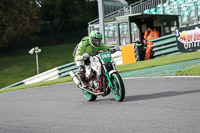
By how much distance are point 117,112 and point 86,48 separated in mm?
2330

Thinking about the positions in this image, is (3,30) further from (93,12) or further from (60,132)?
(60,132)

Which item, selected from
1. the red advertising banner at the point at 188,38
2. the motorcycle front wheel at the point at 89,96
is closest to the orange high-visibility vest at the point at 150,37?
the red advertising banner at the point at 188,38

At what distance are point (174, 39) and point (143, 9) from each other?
7.37 m

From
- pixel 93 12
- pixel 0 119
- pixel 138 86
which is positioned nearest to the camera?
pixel 0 119

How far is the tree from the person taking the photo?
43.9m

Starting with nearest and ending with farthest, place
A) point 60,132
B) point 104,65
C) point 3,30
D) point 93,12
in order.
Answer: point 60,132 < point 104,65 < point 3,30 < point 93,12

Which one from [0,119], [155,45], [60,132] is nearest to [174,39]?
[155,45]

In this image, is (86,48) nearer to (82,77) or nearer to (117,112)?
(82,77)

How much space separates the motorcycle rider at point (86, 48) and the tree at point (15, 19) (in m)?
35.2

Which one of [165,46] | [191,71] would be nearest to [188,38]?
[165,46]

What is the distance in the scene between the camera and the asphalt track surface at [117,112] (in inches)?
243

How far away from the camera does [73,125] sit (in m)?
6.68

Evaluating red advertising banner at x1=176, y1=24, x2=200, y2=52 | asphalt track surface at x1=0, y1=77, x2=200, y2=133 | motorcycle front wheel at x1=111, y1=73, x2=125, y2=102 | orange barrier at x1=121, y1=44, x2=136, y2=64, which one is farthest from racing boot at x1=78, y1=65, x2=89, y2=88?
orange barrier at x1=121, y1=44, x2=136, y2=64

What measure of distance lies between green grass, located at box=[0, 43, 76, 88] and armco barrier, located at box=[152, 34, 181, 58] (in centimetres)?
1632
